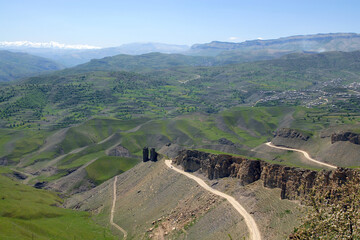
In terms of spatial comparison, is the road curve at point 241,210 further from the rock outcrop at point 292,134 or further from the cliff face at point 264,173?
the rock outcrop at point 292,134

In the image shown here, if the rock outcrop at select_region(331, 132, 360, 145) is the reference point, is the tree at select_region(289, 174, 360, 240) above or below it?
above

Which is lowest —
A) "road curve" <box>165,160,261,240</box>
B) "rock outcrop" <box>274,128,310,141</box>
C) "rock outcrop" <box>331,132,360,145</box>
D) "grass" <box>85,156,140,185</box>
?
"grass" <box>85,156,140,185</box>

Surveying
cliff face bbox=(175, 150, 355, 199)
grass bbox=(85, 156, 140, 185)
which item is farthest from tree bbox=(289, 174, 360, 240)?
grass bbox=(85, 156, 140, 185)

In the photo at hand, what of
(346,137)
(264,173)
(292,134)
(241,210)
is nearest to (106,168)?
(292,134)

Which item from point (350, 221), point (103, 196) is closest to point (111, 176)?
point (103, 196)

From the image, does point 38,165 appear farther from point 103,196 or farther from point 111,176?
point 103,196

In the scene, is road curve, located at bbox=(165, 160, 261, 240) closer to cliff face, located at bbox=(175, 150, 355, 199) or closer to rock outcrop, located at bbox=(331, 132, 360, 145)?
cliff face, located at bbox=(175, 150, 355, 199)

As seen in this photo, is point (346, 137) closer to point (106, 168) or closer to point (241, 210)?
point (241, 210)

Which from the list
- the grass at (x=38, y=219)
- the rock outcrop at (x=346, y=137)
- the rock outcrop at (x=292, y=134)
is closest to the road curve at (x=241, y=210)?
the grass at (x=38, y=219)
